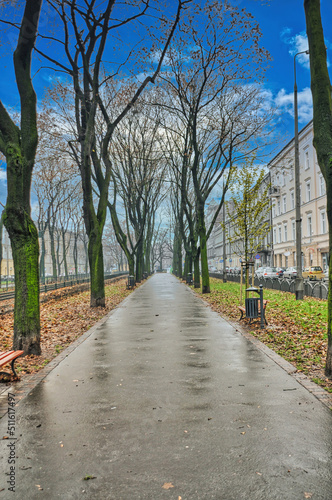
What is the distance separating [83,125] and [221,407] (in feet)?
44.1

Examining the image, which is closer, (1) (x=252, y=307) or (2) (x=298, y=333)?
(2) (x=298, y=333)

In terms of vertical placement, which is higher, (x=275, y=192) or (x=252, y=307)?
(x=275, y=192)

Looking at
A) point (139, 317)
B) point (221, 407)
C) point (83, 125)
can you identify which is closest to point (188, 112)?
point (83, 125)

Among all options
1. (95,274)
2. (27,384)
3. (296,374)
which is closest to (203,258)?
(95,274)

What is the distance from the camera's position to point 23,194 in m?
7.55

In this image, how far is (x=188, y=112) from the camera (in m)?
21.5

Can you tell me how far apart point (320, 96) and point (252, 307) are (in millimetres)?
6076

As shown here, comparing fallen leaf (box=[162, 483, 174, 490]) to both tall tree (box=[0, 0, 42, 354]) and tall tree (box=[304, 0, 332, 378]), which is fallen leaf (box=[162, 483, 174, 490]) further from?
→ tall tree (box=[0, 0, 42, 354])

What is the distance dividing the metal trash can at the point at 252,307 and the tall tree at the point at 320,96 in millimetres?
4882

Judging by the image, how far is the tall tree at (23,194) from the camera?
24.2 feet

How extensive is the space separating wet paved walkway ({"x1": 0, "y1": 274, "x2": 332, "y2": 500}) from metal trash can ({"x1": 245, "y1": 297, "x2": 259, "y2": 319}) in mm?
3626

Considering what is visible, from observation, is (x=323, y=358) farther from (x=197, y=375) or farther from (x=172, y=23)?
(x=172, y=23)

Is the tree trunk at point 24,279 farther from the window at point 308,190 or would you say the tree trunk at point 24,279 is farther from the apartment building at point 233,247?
the window at point 308,190

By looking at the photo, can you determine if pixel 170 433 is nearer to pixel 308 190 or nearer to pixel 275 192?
pixel 308 190
